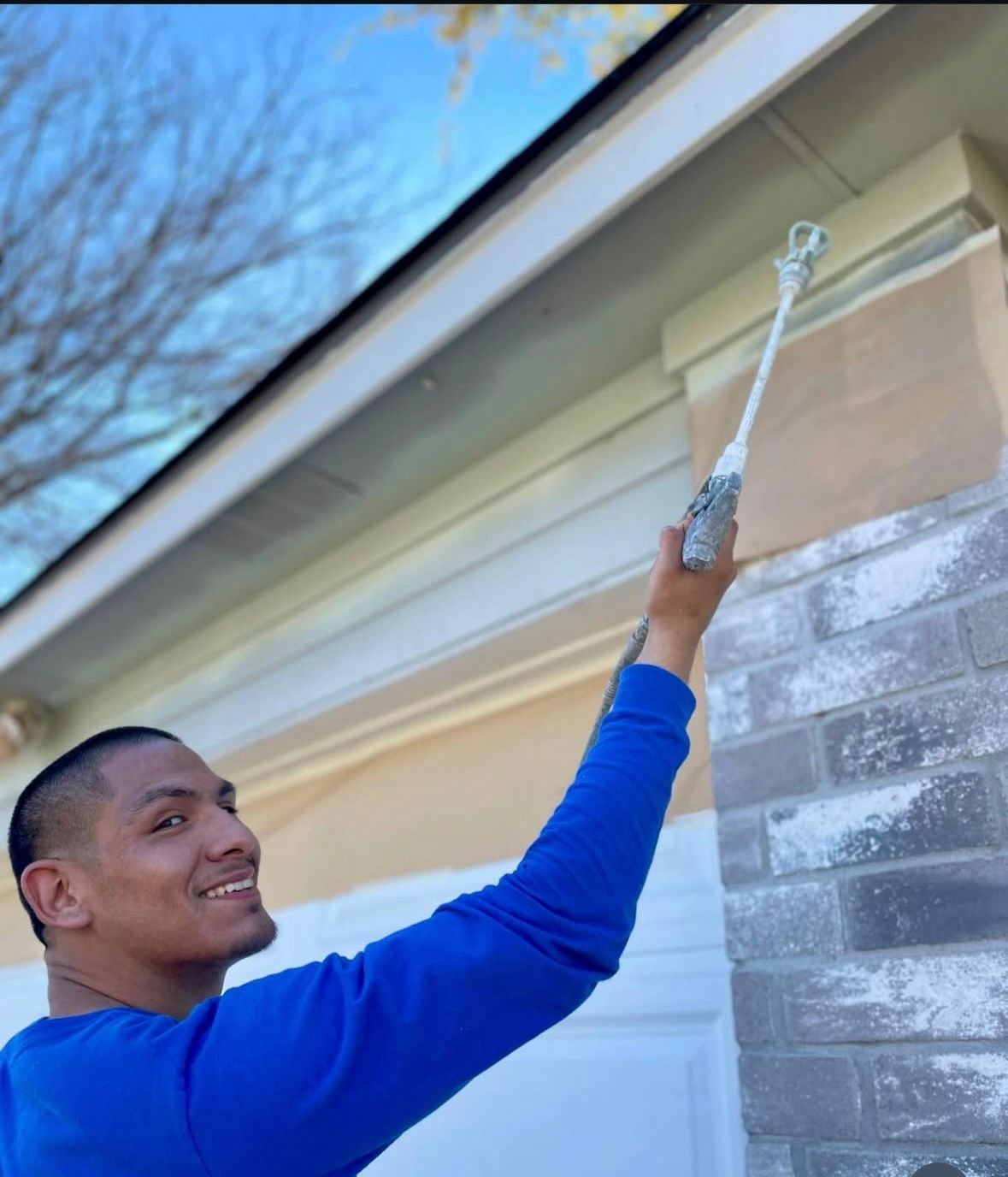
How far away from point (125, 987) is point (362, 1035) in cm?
54

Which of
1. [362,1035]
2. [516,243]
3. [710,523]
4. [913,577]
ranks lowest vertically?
[362,1035]

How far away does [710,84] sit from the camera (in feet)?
6.56

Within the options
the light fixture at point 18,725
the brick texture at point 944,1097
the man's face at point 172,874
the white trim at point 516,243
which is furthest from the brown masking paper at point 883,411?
the light fixture at point 18,725

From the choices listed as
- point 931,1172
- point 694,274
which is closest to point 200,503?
point 694,274

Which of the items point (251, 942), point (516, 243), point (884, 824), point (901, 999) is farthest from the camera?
point (516, 243)

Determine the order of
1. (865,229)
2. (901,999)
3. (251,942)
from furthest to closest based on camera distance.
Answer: (865,229) < (901,999) < (251,942)

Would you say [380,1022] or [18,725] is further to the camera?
[18,725]

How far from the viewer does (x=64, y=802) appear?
163 centimetres

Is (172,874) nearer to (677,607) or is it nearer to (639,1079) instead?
(677,607)

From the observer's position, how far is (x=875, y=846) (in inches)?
67.2

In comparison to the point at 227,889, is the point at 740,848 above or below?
above

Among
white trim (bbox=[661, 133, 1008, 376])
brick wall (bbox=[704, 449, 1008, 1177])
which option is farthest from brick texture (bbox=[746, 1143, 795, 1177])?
white trim (bbox=[661, 133, 1008, 376])

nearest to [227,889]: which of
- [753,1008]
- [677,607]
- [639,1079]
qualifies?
[677,607]

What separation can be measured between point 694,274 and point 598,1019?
158 cm
